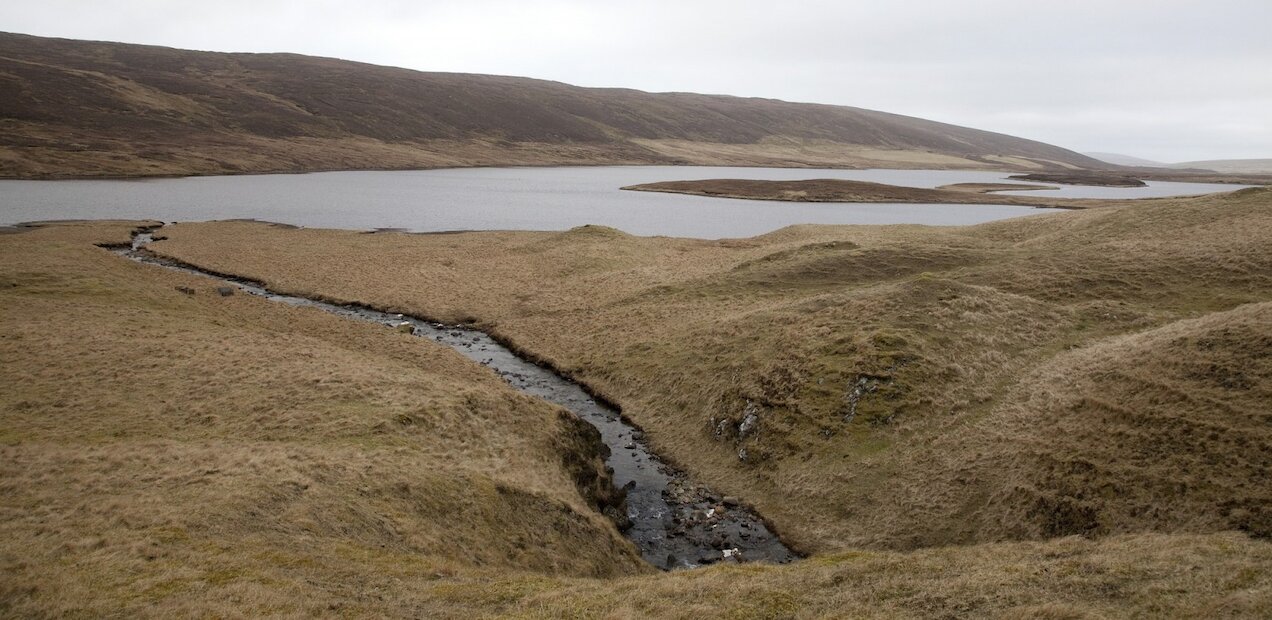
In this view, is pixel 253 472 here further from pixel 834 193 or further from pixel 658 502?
pixel 834 193

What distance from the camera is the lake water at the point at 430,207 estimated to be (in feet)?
292

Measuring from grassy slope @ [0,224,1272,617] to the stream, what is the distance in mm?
2237

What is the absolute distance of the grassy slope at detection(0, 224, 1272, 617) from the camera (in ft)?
44.8

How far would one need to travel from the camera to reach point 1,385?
24.8m

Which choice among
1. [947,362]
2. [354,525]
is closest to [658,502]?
[354,525]

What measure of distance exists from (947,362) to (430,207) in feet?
295

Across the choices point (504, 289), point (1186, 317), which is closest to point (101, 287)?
point (504, 289)

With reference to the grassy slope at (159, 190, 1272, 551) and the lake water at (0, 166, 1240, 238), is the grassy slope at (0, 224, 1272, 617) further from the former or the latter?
the lake water at (0, 166, 1240, 238)

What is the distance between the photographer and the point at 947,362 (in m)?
29.8

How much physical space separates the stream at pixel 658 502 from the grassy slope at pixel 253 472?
1.56 m

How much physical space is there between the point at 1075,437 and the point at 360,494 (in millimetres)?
21731

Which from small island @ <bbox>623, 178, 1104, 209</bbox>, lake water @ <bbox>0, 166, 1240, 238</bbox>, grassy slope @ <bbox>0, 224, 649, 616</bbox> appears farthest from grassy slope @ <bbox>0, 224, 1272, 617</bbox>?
small island @ <bbox>623, 178, 1104, 209</bbox>

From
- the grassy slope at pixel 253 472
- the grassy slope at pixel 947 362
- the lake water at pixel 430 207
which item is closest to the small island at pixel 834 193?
the lake water at pixel 430 207

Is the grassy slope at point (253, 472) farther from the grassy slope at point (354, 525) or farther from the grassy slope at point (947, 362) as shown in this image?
the grassy slope at point (947, 362)
